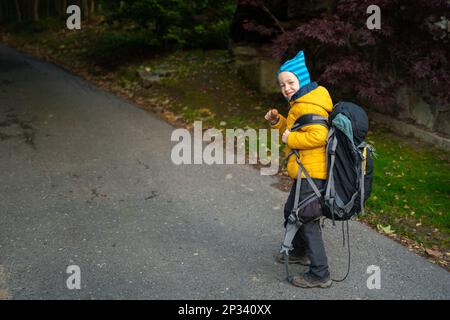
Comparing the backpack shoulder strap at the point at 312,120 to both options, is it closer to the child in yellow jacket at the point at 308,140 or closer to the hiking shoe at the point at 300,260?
the child in yellow jacket at the point at 308,140

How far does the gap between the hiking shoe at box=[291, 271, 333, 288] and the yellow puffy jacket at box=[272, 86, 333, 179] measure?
81 cm

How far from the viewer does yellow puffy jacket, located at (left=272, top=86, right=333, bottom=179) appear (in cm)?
340

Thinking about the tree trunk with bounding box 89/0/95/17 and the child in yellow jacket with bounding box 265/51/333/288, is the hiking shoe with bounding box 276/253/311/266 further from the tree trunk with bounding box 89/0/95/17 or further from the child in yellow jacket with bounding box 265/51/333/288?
the tree trunk with bounding box 89/0/95/17

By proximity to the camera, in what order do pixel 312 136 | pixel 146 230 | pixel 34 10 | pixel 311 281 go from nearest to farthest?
pixel 312 136 → pixel 311 281 → pixel 146 230 → pixel 34 10

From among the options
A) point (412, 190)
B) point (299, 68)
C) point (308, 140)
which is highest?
point (299, 68)

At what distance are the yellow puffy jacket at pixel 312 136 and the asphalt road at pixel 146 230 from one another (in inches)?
39.2

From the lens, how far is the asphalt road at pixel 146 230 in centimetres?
376

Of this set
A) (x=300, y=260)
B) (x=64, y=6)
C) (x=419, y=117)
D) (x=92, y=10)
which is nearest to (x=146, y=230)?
(x=300, y=260)

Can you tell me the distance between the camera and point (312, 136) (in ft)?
11.1

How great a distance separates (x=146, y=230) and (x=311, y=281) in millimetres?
1750

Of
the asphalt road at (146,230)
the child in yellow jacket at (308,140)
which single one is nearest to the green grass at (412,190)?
the asphalt road at (146,230)

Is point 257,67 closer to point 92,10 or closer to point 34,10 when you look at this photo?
point 92,10

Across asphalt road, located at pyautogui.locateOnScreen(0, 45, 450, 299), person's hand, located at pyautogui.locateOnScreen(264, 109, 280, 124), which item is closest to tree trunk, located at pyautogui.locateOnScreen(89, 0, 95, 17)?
asphalt road, located at pyautogui.locateOnScreen(0, 45, 450, 299)
